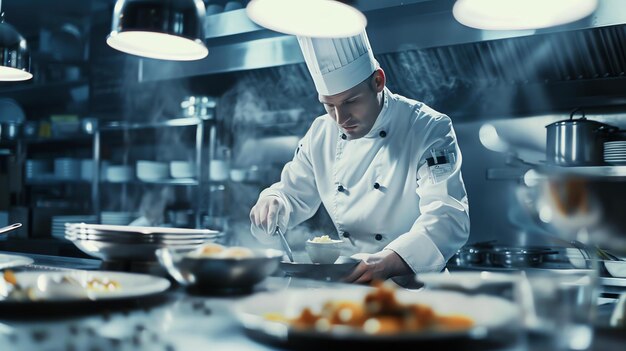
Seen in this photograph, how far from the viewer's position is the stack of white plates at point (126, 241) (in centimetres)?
153

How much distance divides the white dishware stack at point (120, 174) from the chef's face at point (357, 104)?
3590mm

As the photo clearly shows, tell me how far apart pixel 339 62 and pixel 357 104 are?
0.21m

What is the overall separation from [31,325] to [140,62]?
5195 mm

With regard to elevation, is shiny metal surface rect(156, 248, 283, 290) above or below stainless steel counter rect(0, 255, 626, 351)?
above

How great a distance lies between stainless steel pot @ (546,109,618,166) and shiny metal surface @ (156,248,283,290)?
111 inches

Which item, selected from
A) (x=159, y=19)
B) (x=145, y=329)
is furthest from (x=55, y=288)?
(x=159, y=19)

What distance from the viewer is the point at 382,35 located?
4.38 metres

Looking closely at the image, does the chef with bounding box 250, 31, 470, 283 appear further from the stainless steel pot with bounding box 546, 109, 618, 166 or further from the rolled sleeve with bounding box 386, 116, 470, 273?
the stainless steel pot with bounding box 546, 109, 618, 166

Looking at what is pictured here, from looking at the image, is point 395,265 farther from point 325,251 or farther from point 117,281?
point 117,281

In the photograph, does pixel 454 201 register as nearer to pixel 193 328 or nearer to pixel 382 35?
pixel 193 328

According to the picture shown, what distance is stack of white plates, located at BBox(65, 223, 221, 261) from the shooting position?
1527 millimetres

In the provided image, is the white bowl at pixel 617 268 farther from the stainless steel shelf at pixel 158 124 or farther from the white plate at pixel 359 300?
the stainless steel shelf at pixel 158 124

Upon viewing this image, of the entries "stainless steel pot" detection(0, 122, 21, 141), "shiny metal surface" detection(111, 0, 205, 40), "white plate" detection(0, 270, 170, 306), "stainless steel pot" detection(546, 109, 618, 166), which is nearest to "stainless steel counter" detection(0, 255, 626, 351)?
"white plate" detection(0, 270, 170, 306)

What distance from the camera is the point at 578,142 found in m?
3.60
